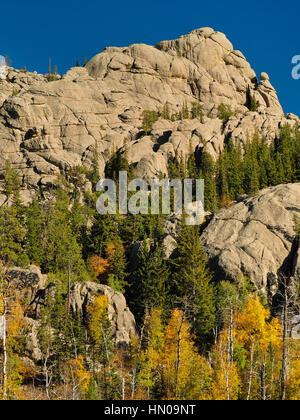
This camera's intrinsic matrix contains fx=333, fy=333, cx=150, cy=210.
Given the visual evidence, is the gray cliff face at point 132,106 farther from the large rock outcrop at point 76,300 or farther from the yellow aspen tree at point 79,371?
the yellow aspen tree at point 79,371

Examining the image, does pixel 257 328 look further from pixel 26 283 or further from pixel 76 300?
pixel 26 283

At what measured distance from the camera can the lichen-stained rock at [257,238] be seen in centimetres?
5216

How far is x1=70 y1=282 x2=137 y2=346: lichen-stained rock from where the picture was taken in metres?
43.2

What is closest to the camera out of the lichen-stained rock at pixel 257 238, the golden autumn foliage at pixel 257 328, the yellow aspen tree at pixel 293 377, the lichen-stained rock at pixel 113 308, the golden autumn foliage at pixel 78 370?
the yellow aspen tree at pixel 293 377

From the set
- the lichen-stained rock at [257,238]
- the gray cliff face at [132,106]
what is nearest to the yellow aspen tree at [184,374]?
the lichen-stained rock at [257,238]

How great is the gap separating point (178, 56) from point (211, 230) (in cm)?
10305

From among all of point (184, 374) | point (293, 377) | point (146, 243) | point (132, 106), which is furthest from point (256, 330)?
point (132, 106)

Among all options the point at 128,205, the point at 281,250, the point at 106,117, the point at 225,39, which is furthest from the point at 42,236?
the point at 225,39

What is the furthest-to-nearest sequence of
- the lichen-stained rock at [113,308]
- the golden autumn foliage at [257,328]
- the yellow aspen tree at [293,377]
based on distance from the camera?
1. the lichen-stained rock at [113,308]
2. the golden autumn foliage at [257,328]
3. the yellow aspen tree at [293,377]

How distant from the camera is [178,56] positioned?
138m

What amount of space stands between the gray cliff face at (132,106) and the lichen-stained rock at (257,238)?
31.8 metres

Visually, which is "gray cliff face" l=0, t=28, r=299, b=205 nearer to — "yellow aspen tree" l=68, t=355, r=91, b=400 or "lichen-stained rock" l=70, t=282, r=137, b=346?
"lichen-stained rock" l=70, t=282, r=137, b=346

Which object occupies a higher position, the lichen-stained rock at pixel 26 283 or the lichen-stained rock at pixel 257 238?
the lichen-stained rock at pixel 257 238

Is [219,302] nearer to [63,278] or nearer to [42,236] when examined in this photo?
[63,278]
